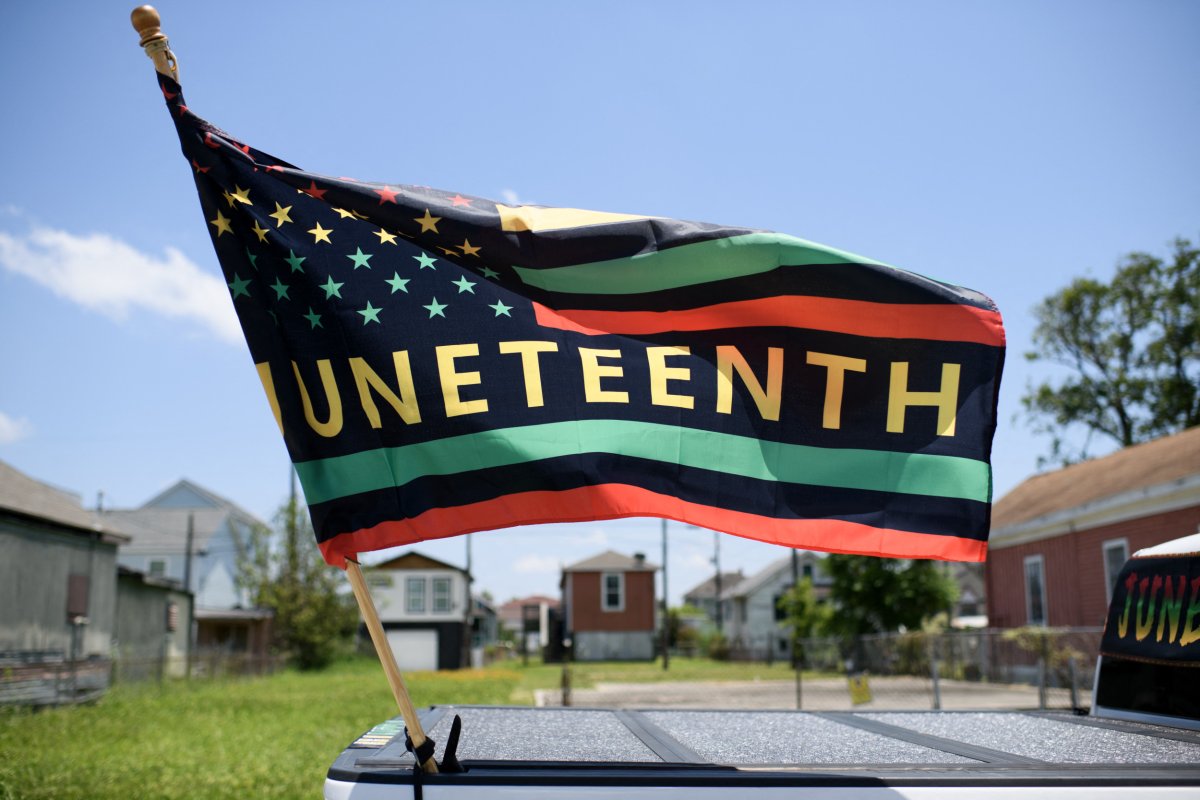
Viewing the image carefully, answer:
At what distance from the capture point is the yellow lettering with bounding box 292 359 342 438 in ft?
10.7

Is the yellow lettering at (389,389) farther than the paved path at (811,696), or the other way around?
the paved path at (811,696)

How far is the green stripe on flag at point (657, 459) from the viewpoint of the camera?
126 inches

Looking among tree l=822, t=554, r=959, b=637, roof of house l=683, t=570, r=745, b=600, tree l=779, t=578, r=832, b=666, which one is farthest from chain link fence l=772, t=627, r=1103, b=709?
roof of house l=683, t=570, r=745, b=600

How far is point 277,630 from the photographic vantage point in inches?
1761

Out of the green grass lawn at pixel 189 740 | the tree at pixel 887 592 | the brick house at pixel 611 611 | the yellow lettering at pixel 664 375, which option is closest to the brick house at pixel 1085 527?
the tree at pixel 887 592

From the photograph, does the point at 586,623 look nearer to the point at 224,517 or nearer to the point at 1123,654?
the point at 224,517

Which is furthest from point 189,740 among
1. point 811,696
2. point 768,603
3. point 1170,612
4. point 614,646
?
point 768,603

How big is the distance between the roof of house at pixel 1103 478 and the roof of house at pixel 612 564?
28.8 meters

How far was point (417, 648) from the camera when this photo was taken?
170ft

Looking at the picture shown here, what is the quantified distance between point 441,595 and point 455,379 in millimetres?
51217

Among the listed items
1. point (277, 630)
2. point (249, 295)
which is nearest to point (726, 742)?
point (249, 295)

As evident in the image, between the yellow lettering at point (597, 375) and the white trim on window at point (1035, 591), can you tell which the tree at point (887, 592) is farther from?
the yellow lettering at point (597, 375)

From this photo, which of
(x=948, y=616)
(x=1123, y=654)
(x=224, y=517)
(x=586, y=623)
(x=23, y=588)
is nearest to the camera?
(x=1123, y=654)

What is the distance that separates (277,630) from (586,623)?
19918 mm
